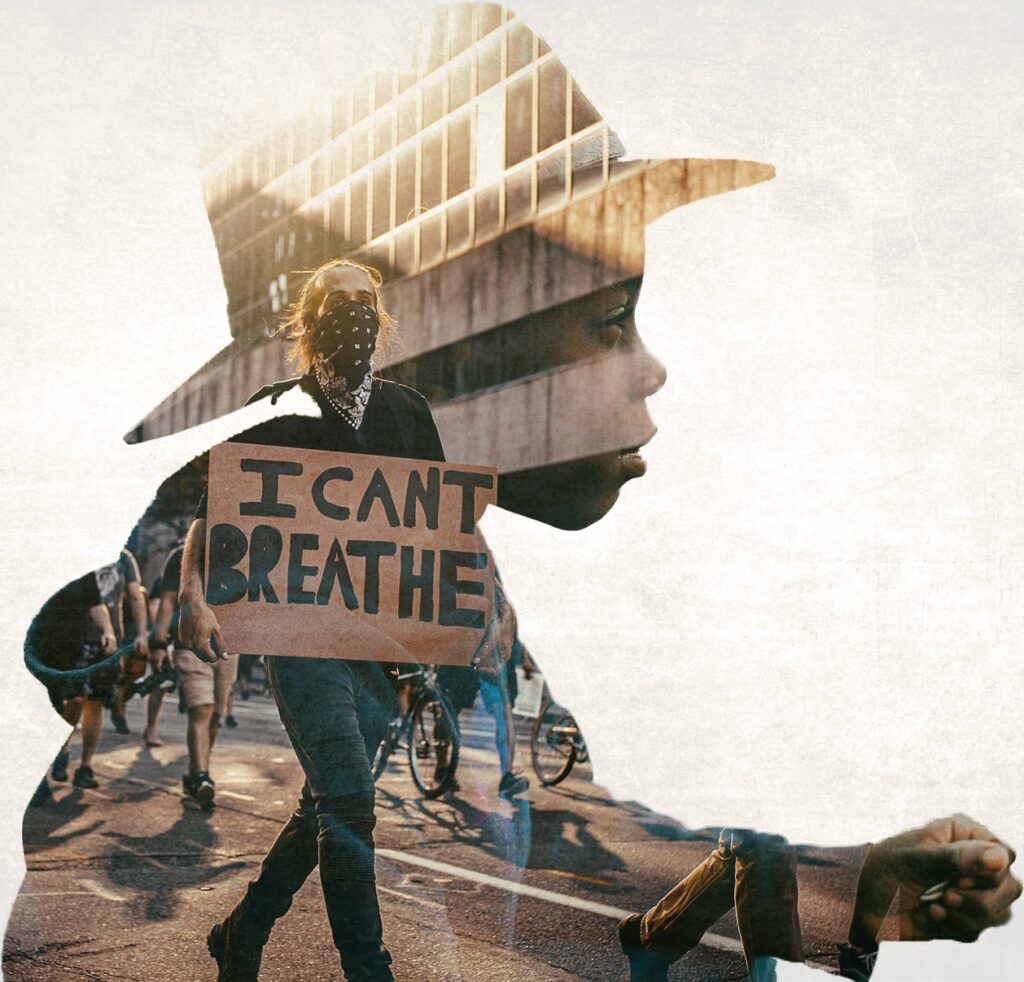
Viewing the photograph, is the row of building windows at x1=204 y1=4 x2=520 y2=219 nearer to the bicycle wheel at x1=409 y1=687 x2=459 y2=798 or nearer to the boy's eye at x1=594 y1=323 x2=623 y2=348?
the boy's eye at x1=594 y1=323 x2=623 y2=348

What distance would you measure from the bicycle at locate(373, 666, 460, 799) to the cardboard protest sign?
79 millimetres

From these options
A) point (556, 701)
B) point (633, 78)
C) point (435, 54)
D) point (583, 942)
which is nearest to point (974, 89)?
point (633, 78)

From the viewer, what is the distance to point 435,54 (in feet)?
10.3

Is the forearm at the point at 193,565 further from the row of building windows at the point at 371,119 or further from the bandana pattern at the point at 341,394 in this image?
the row of building windows at the point at 371,119

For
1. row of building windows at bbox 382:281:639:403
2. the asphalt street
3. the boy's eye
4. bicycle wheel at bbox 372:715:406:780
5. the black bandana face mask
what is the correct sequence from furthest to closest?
the boy's eye, row of building windows at bbox 382:281:639:403, the black bandana face mask, bicycle wheel at bbox 372:715:406:780, the asphalt street

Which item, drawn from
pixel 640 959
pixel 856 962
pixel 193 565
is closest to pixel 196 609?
pixel 193 565

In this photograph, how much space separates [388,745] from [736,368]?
4.91 feet

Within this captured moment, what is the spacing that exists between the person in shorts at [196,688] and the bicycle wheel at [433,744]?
19.1 inches

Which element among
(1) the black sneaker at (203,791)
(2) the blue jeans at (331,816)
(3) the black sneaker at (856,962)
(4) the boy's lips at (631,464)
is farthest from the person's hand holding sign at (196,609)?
(3) the black sneaker at (856,962)

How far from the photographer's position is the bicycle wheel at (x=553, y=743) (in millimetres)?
3068

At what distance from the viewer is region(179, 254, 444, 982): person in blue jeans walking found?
2803mm

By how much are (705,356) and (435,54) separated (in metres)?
1.15

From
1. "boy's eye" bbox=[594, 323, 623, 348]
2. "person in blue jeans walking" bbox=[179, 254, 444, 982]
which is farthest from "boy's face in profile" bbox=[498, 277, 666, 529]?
"person in blue jeans walking" bbox=[179, 254, 444, 982]

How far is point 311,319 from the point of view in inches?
119
